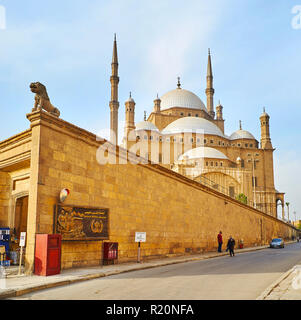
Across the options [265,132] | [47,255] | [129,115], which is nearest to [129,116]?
[129,115]

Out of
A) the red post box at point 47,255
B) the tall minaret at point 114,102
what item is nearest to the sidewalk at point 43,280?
the red post box at point 47,255

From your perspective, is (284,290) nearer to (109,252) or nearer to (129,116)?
(109,252)

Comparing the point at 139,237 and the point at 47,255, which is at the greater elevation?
the point at 139,237

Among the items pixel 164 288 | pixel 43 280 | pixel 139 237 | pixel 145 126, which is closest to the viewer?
pixel 164 288

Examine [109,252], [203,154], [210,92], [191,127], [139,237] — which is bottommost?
[109,252]

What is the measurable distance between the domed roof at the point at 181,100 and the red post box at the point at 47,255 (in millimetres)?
67315

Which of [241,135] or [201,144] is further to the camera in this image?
[241,135]

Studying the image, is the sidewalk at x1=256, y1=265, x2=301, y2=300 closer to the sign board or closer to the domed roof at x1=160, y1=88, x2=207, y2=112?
the sign board

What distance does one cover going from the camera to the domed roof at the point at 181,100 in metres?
75.3

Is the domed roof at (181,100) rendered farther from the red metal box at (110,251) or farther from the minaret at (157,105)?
the red metal box at (110,251)

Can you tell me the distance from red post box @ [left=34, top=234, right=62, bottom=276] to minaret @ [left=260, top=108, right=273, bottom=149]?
215 ft

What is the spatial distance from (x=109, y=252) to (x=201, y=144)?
5470 centimetres

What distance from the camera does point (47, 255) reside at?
9.09 meters

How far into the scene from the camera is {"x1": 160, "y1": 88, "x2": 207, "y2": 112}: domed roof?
75312mm
